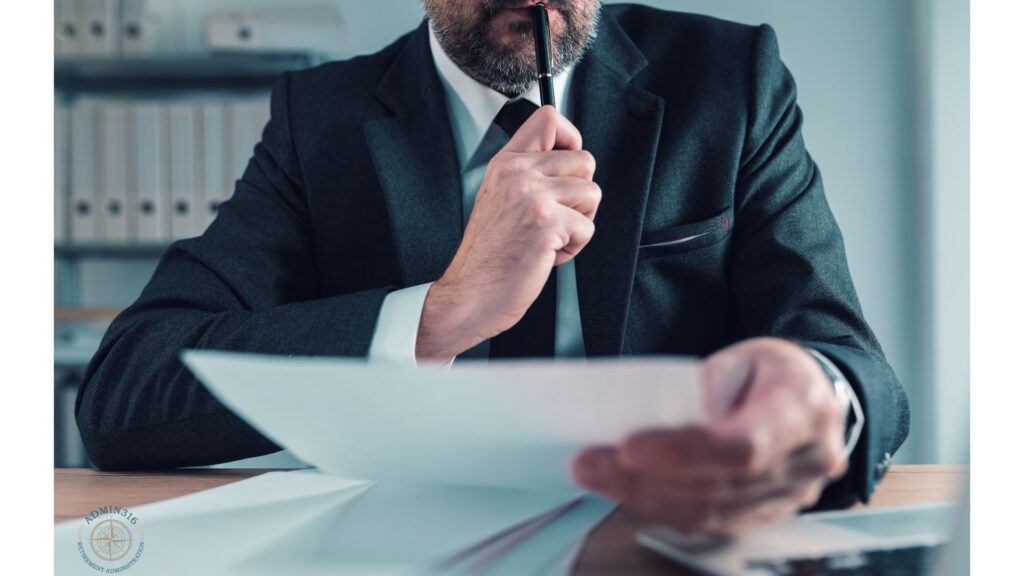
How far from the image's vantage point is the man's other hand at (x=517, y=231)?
21.6 inches

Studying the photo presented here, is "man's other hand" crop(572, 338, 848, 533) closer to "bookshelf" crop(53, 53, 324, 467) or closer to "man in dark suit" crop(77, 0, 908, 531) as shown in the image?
"man in dark suit" crop(77, 0, 908, 531)

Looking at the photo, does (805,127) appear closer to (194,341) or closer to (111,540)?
→ (194,341)

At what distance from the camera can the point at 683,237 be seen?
71 cm

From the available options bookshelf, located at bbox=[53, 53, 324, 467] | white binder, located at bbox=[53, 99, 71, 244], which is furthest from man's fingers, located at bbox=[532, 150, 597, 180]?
white binder, located at bbox=[53, 99, 71, 244]

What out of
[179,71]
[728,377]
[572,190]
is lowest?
[728,377]

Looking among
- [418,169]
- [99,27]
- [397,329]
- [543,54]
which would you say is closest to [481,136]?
[418,169]

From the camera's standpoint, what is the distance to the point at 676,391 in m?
0.27

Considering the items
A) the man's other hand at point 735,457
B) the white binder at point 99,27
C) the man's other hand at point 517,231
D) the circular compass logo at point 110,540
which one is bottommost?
the circular compass logo at point 110,540

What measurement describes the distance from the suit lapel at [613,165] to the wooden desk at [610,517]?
0.85ft

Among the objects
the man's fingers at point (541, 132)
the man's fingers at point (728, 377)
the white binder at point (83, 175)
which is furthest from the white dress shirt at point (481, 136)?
the white binder at point (83, 175)

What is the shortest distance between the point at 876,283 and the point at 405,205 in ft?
1.55

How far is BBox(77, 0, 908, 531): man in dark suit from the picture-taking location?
559 millimetres

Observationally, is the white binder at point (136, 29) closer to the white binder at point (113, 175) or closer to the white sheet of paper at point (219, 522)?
the white binder at point (113, 175)

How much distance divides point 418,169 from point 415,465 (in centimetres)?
44
